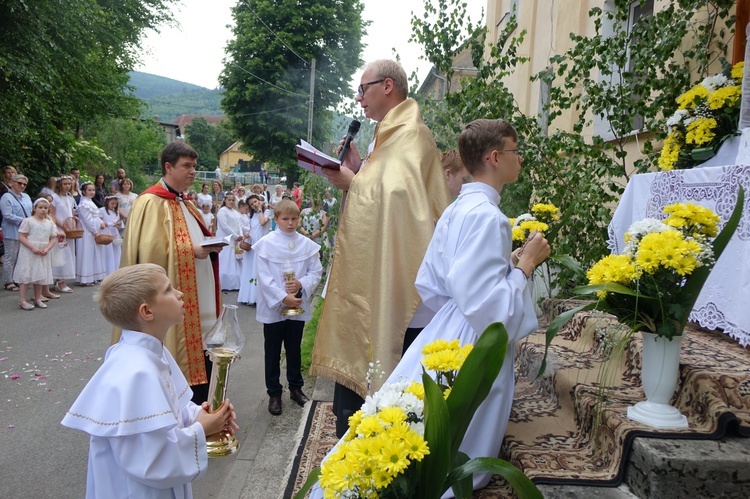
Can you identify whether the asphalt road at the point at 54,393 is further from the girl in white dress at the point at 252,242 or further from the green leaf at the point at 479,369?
the green leaf at the point at 479,369

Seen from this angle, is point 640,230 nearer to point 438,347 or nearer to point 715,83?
point 438,347

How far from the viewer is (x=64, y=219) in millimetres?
11484

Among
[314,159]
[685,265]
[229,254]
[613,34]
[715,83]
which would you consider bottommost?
[229,254]

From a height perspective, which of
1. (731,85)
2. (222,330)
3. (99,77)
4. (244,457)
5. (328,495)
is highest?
(99,77)

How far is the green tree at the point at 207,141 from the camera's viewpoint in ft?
343

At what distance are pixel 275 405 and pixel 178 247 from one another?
1.76 meters

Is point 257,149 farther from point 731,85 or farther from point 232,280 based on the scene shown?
point 731,85

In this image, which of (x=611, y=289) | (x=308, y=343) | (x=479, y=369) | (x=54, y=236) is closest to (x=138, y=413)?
(x=479, y=369)

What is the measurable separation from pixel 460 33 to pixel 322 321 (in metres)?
4.26

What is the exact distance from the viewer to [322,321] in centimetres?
316

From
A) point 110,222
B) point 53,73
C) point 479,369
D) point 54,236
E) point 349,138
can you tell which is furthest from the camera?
point 53,73

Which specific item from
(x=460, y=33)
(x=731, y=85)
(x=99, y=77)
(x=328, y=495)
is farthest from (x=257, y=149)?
(x=328, y=495)

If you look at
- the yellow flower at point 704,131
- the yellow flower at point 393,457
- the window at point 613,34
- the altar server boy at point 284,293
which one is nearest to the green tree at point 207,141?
the window at point 613,34

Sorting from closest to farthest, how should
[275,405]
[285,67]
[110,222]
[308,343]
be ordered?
[275,405]
[308,343]
[110,222]
[285,67]
